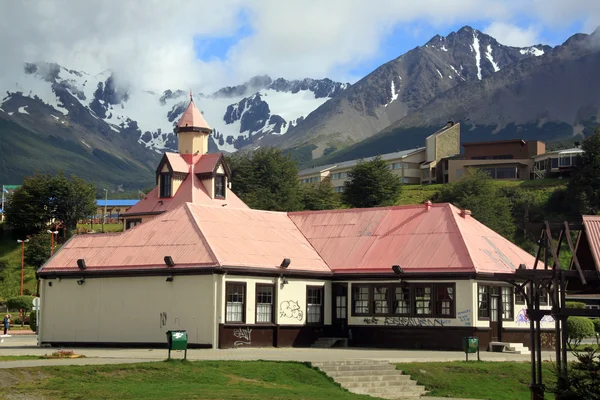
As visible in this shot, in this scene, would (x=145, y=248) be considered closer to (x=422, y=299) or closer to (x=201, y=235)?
(x=201, y=235)

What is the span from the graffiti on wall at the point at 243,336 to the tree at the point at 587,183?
67.7 meters

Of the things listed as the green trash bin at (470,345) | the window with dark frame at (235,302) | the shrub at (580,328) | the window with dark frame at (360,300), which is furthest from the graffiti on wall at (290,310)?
the shrub at (580,328)

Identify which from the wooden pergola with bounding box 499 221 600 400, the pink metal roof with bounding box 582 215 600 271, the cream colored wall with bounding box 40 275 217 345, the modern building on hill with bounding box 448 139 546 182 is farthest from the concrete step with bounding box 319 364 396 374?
the modern building on hill with bounding box 448 139 546 182

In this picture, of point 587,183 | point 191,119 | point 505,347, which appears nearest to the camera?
→ point 505,347

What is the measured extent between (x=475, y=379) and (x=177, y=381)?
10.4m

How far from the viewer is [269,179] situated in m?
108

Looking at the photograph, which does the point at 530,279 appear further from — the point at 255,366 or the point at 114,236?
the point at 114,236

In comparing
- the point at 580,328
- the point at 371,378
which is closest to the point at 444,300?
the point at 371,378

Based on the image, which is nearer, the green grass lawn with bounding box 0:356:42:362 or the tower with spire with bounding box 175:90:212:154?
the green grass lawn with bounding box 0:356:42:362

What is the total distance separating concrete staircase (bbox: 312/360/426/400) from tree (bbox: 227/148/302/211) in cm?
6631

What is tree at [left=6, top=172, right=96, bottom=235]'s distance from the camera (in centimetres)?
10019

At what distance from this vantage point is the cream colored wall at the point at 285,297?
42.1 m

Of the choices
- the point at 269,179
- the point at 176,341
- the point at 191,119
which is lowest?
the point at 176,341

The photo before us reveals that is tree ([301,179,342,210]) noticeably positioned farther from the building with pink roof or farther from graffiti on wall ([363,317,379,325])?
graffiti on wall ([363,317,379,325])
